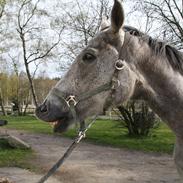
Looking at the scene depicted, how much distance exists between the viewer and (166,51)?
3111mm

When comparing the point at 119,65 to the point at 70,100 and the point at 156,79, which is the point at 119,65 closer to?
the point at 156,79

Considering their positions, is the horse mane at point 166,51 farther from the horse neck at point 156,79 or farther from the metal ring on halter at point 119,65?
the metal ring on halter at point 119,65

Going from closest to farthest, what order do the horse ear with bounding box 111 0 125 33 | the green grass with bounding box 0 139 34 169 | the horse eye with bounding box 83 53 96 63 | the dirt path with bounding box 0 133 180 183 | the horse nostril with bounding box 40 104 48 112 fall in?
the horse ear with bounding box 111 0 125 33 → the horse nostril with bounding box 40 104 48 112 → the horse eye with bounding box 83 53 96 63 → the dirt path with bounding box 0 133 180 183 → the green grass with bounding box 0 139 34 169

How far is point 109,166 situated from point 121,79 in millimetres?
7926

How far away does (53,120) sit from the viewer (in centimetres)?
293

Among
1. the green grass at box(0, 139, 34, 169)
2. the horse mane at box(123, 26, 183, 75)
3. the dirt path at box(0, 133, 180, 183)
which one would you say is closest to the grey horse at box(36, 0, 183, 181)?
the horse mane at box(123, 26, 183, 75)

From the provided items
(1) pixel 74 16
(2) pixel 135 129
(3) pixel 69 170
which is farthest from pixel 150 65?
Answer: (1) pixel 74 16

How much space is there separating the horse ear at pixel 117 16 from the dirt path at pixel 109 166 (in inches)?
243

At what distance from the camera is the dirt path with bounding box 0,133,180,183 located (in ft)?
29.2

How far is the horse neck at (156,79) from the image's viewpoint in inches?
119

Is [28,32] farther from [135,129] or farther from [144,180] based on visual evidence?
[144,180]

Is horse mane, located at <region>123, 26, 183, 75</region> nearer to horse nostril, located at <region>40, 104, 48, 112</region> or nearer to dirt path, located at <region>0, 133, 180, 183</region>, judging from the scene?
horse nostril, located at <region>40, 104, 48, 112</region>

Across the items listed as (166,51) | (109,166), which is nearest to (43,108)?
(166,51)

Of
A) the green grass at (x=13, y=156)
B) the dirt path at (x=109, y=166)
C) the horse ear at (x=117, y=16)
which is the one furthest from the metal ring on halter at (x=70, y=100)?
the green grass at (x=13, y=156)
